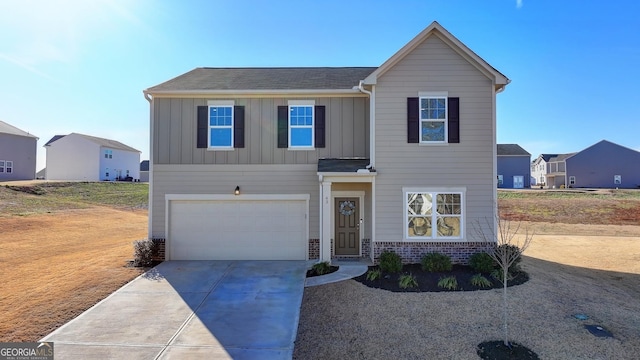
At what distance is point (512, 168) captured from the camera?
1932 inches

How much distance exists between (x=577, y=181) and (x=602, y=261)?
1811 inches

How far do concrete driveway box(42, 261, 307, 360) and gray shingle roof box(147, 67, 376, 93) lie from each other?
6186 mm

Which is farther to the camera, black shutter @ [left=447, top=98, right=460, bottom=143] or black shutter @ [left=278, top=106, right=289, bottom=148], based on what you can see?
black shutter @ [left=278, top=106, right=289, bottom=148]

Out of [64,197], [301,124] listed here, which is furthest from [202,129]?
[64,197]

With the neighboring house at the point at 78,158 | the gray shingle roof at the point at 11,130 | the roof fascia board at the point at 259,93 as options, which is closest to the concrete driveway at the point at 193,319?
the roof fascia board at the point at 259,93

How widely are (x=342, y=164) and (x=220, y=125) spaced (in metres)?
4.45

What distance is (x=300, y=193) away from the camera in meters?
10.7

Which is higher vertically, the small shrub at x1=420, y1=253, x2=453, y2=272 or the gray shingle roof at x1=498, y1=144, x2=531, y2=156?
the gray shingle roof at x1=498, y1=144, x2=531, y2=156

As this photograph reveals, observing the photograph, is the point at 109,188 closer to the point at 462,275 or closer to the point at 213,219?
the point at 213,219

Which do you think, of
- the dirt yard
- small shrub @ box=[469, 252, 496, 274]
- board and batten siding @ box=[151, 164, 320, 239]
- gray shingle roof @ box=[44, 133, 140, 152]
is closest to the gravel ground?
small shrub @ box=[469, 252, 496, 274]

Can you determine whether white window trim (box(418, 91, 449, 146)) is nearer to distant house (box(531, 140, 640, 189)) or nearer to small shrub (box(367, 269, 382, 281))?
small shrub (box(367, 269, 382, 281))

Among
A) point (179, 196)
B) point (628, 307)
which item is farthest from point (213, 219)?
point (628, 307)

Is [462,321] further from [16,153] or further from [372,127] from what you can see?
[16,153]

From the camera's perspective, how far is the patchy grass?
21359 mm
